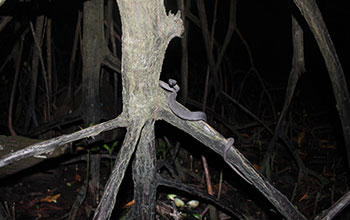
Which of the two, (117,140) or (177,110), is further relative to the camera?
(117,140)

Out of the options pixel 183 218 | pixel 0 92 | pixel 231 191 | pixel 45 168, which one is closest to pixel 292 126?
pixel 231 191

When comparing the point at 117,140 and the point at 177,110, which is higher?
the point at 177,110

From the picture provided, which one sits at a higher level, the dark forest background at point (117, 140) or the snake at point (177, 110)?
the snake at point (177, 110)

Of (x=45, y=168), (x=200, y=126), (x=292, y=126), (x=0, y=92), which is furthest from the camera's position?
(x=0, y=92)

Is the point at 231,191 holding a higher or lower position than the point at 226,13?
lower

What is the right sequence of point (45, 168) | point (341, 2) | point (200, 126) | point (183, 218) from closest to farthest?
point (200, 126)
point (183, 218)
point (45, 168)
point (341, 2)

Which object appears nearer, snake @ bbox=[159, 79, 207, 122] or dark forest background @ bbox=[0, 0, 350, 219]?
Result: snake @ bbox=[159, 79, 207, 122]

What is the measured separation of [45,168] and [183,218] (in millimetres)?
1007

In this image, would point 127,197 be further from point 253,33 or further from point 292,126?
point 253,33

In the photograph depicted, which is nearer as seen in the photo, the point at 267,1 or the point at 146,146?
the point at 146,146

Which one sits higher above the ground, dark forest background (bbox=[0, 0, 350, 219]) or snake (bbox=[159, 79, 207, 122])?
snake (bbox=[159, 79, 207, 122])

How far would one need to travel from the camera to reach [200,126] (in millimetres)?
1097

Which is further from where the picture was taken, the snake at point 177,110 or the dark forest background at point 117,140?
the dark forest background at point 117,140

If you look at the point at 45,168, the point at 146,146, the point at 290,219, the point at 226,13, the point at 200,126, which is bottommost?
the point at 45,168
